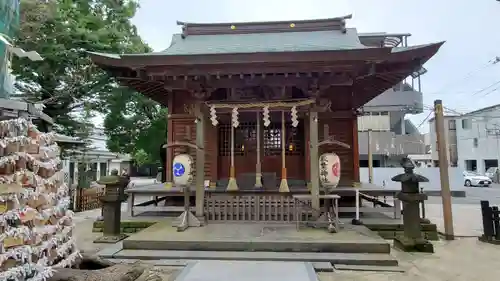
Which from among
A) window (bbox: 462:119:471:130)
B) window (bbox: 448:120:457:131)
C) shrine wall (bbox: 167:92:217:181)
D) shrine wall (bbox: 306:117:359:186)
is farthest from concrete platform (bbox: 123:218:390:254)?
window (bbox: 448:120:457:131)

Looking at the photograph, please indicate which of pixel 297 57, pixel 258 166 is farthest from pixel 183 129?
pixel 297 57

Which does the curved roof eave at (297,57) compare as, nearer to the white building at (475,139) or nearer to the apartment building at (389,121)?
the apartment building at (389,121)

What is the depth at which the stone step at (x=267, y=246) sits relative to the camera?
16.4 feet

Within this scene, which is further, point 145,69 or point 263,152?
point 263,152

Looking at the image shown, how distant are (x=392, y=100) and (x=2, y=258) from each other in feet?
81.3

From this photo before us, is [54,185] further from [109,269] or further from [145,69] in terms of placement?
[145,69]

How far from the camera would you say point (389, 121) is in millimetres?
22422

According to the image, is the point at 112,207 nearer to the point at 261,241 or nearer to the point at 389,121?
the point at 261,241

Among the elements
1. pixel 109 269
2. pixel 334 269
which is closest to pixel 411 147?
pixel 334 269

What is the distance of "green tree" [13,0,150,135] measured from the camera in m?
9.57

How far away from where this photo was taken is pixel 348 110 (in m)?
8.00

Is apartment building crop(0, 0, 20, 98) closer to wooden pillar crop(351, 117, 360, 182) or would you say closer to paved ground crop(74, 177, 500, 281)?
paved ground crop(74, 177, 500, 281)

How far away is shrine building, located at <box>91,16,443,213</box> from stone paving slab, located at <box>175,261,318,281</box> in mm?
2034

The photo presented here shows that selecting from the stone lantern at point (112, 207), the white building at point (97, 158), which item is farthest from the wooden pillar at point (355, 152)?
the white building at point (97, 158)
